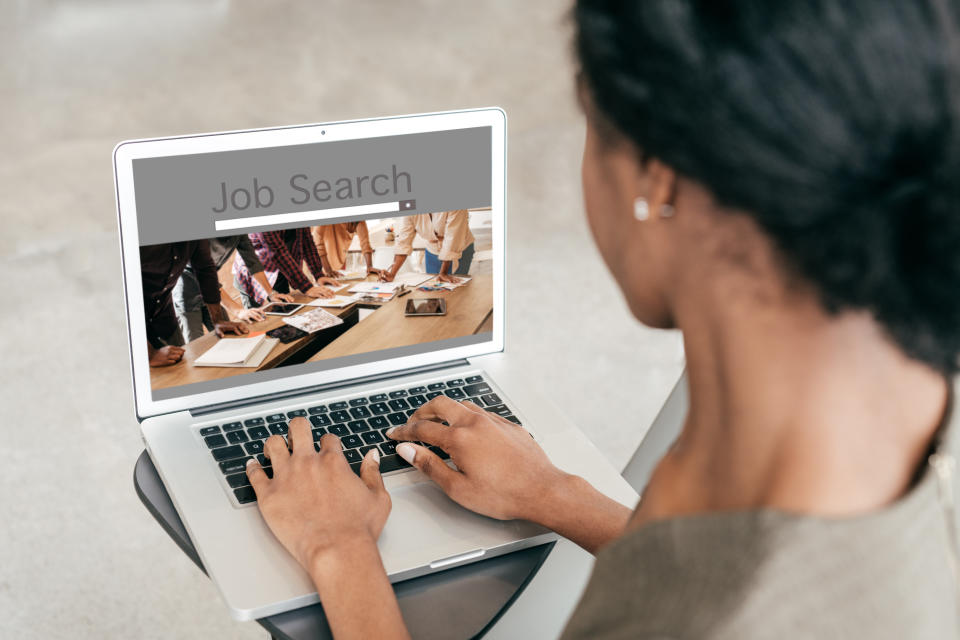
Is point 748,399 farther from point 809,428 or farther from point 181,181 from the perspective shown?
point 181,181

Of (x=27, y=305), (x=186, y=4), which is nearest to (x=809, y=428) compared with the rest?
(x=27, y=305)

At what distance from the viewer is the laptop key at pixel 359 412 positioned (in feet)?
3.35

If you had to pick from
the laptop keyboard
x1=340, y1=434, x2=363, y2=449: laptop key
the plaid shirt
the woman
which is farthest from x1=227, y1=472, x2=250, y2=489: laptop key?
the woman

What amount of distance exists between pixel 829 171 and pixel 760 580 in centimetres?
20

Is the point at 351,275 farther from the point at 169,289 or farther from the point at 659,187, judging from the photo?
the point at 659,187

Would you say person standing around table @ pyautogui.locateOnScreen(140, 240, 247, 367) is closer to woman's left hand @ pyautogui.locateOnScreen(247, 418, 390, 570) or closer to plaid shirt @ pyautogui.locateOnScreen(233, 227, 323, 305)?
plaid shirt @ pyautogui.locateOnScreen(233, 227, 323, 305)

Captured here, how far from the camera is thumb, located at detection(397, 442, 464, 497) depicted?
2.86ft

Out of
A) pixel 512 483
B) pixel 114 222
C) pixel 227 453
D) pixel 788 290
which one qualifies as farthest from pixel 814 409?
pixel 114 222

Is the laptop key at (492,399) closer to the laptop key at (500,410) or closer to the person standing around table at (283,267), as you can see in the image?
the laptop key at (500,410)

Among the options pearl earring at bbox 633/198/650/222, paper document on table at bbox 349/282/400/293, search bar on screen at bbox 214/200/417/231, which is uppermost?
pearl earring at bbox 633/198/650/222

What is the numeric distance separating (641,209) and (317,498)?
0.44 m

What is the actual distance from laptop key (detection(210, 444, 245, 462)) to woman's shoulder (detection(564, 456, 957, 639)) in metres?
0.53

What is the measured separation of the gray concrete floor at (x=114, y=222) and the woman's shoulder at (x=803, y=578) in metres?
0.30

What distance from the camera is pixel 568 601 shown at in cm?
111
